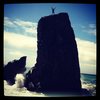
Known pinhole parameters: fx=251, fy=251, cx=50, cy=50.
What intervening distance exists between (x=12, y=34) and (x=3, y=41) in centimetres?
11

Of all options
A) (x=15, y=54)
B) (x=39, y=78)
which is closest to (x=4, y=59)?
(x=15, y=54)

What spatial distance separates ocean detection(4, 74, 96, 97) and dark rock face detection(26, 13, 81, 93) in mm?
58

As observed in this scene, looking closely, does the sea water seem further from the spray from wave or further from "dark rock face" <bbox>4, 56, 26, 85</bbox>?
"dark rock face" <bbox>4, 56, 26, 85</bbox>

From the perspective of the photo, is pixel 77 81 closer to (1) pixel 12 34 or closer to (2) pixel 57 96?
(2) pixel 57 96

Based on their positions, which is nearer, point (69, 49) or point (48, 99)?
point (48, 99)

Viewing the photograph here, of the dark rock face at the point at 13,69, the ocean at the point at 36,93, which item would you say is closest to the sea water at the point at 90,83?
the ocean at the point at 36,93

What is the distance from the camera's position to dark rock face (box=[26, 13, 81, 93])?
2.44 metres

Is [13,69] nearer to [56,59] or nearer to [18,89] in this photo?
[18,89]

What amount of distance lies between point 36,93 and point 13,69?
324 mm

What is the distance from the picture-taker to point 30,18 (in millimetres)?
2436

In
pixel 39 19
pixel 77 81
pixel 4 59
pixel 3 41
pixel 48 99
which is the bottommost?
pixel 48 99

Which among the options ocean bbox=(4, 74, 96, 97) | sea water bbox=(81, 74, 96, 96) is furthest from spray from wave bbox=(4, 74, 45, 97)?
sea water bbox=(81, 74, 96, 96)

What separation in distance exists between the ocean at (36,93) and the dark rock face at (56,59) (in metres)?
0.06

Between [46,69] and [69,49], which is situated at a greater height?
[69,49]
